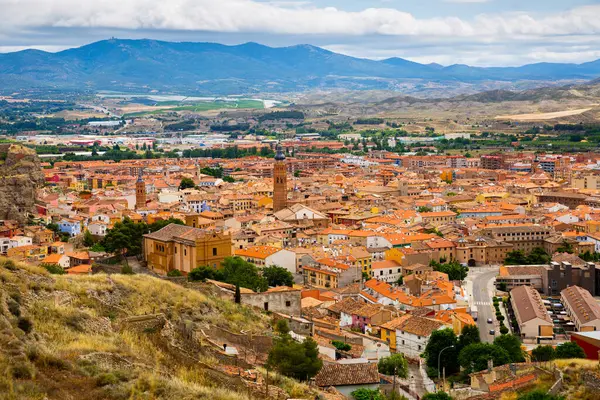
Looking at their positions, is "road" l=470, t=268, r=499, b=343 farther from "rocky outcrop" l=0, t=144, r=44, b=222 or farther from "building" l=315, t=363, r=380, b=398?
"rocky outcrop" l=0, t=144, r=44, b=222

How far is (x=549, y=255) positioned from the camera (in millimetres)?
35281

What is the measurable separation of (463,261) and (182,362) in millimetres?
25772

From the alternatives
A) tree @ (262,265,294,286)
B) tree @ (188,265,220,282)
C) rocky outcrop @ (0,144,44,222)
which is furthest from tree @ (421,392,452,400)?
rocky outcrop @ (0,144,44,222)

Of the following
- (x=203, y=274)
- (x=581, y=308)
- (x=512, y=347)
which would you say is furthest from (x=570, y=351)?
(x=203, y=274)

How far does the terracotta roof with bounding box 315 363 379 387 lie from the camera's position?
47.2ft

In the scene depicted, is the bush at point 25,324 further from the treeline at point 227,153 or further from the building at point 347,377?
the treeline at point 227,153

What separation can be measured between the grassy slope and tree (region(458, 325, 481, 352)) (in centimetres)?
668

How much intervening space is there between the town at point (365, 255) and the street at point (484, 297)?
0.10m

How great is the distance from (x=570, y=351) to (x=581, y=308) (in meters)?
7.27

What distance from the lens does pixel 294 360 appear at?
42.8 feet

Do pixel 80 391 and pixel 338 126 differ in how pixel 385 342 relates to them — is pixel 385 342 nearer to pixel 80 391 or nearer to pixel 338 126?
pixel 80 391

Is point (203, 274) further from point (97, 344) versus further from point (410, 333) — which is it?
point (97, 344)

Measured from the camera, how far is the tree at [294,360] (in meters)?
12.8

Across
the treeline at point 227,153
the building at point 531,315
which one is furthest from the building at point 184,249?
the treeline at point 227,153
